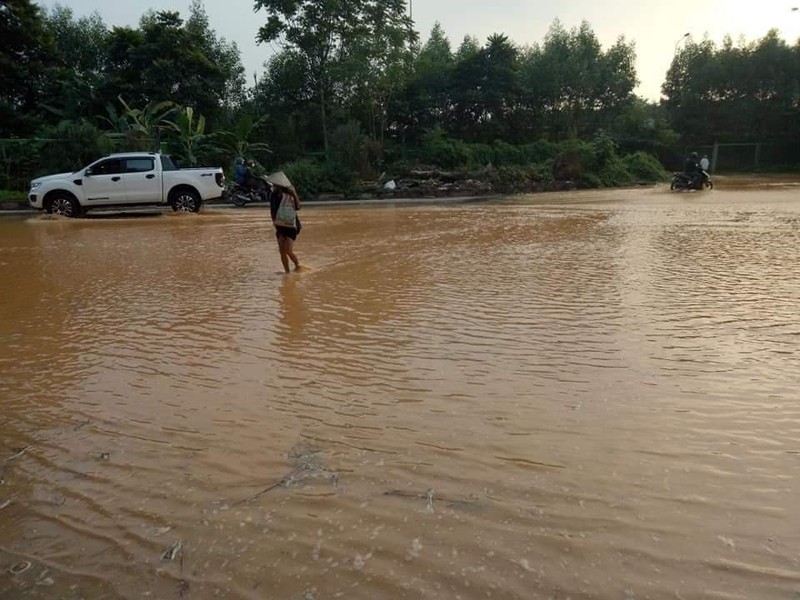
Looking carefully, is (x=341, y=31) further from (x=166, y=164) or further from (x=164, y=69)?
(x=166, y=164)

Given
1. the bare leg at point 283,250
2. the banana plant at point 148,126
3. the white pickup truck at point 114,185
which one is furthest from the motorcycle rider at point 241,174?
the bare leg at point 283,250

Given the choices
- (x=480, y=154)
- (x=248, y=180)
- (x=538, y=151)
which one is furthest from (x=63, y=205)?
(x=538, y=151)

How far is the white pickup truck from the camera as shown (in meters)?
16.9

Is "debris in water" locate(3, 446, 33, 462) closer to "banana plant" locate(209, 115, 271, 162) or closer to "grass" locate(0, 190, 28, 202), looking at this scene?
"grass" locate(0, 190, 28, 202)

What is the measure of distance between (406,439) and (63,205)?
1700cm

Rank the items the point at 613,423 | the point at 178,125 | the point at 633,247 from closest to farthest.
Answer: the point at 613,423 < the point at 633,247 < the point at 178,125

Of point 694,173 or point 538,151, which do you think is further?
point 538,151

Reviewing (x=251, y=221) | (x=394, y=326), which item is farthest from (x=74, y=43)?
(x=394, y=326)

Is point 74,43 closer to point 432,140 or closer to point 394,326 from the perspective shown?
point 432,140

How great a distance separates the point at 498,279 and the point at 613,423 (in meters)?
4.52

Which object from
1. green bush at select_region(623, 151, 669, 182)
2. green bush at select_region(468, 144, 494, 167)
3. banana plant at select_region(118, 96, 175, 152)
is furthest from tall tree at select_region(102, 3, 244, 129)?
green bush at select_region(623, 151, 669, 182)

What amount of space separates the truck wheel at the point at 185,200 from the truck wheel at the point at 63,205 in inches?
99.8

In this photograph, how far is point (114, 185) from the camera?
55.9 ft

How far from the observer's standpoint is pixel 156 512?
2723 millimetres
